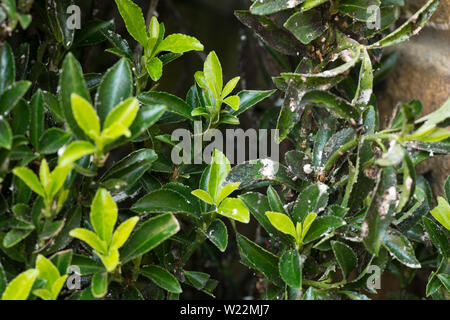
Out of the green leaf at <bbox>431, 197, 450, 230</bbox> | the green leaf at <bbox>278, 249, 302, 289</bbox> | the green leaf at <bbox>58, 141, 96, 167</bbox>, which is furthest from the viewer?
the green leaf at <bbox>431, 197, 450, 230</bbox>

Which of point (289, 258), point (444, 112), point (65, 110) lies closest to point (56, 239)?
point (65, 110)

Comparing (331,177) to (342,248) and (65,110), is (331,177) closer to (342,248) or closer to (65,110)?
(342,248)

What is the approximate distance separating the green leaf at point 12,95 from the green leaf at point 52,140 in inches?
2.2

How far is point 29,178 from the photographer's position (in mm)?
659

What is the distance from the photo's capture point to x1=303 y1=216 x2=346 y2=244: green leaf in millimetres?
754

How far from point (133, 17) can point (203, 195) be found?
29cm

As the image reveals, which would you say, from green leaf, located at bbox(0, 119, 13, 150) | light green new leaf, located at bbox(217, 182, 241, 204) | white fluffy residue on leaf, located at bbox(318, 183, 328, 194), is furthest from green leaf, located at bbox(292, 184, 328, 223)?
green leaf, located at bbox(0, 119, 13, 150)

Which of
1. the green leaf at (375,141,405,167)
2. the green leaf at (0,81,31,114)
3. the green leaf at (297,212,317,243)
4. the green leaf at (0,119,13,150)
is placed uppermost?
the green leaf at (0,81,31,114)

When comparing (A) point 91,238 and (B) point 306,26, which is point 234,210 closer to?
(A) point 91,238

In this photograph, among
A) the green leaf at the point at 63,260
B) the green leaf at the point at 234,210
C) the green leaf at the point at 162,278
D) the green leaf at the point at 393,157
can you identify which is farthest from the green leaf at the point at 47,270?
the green leaf at the point at 393,157

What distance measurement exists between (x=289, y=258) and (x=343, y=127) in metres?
0.25

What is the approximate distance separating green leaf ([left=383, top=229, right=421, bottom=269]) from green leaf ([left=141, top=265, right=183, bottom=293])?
1.03 ft

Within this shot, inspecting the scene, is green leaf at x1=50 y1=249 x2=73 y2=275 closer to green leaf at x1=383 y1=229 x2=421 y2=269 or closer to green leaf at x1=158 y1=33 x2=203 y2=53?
green leaf at x1=158 y1=33 x2=203 y2=53
